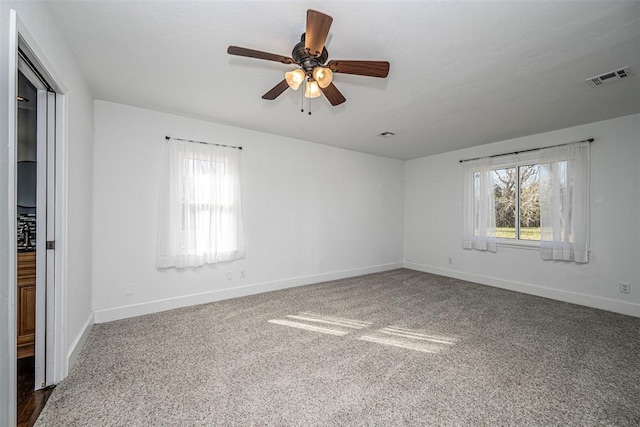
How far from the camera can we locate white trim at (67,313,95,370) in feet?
7.32

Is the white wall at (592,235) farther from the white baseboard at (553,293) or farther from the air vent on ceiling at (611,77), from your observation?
the air vent on ceiling at (611,77)

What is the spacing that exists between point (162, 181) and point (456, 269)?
515cm

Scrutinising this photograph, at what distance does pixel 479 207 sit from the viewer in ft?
16.1

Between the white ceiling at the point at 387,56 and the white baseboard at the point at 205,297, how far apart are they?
2.38m

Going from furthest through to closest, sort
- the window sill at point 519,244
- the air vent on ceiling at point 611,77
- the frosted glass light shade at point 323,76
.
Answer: the window sill at point 519,244 → the air vent on ceiling at point 611,77 → the frosted glass light shade at point 323,76

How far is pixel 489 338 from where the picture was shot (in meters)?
2.81

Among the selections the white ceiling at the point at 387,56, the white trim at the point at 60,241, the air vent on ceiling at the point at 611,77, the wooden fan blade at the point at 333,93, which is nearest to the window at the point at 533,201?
the white ceiling at the point at 387,56

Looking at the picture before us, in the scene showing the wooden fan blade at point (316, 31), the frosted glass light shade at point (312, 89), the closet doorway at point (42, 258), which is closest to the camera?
the wooden fan blade at point (316, 31)

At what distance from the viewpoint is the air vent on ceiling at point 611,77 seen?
2.43 metres

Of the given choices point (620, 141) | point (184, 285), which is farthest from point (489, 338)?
point (184, 285)

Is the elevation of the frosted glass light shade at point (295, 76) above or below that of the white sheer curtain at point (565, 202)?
above

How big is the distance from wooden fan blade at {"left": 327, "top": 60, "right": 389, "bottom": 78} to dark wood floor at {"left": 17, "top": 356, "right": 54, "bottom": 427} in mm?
2912

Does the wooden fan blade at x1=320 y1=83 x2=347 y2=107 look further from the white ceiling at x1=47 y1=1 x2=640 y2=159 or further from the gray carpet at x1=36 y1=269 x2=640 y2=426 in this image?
the gray carpet at x1=36 y1=269 x2=640 y2=426

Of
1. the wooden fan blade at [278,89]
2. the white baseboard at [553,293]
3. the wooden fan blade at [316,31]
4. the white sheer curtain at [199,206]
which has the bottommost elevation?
the white baseboard at [553,293]
